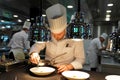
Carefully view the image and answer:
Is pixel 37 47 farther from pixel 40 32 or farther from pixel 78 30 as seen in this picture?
pixel 78 30

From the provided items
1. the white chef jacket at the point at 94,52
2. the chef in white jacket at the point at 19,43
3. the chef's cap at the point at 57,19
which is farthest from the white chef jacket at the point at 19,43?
the chef's cap at the point at 57,19

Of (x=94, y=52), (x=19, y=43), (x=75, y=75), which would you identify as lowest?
(x=94, y=52)

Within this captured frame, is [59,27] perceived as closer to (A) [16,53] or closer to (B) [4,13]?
(A) [16,53]

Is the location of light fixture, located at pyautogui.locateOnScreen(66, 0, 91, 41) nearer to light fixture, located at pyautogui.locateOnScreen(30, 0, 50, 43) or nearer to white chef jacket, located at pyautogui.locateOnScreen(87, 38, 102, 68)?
light fixture, located at pyautogui.locateOnScreen(30, 0, 50, 43)

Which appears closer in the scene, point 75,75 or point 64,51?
point 75,75

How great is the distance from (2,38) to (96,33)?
594 cm

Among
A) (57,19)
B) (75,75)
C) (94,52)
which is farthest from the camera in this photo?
(94,52)

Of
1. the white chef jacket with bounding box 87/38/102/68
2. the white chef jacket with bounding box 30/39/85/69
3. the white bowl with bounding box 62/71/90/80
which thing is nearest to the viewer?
the white bowl with bounding box 62/71/90/80

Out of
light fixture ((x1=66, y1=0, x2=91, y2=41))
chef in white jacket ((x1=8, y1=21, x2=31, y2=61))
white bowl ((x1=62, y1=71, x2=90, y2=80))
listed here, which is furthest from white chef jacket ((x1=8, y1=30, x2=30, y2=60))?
white bowl ((x1=62, y1=71, x2=90, y2=80))

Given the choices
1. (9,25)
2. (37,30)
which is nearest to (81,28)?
(37,30)

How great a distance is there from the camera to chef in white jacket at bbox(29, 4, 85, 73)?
192 cm

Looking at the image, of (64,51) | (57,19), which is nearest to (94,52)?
(64,51)

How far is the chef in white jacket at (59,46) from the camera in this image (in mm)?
1919

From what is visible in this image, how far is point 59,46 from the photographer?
210cm
